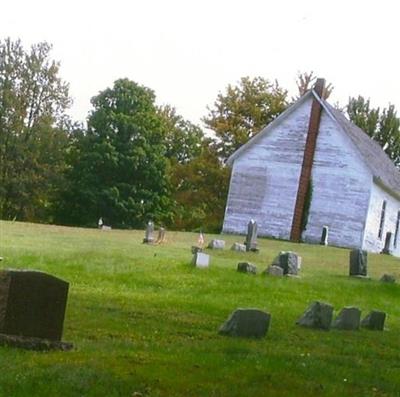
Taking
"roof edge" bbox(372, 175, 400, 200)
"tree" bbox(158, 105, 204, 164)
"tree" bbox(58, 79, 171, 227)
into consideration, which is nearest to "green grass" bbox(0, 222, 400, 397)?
"roof edge" bbox(372, 175, 400, 200)

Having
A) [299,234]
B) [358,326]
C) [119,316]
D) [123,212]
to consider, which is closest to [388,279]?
[358,326]

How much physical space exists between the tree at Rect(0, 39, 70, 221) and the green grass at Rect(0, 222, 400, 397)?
3635cm

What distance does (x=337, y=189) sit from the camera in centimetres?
4806

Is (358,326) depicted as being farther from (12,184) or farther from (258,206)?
(12,184)

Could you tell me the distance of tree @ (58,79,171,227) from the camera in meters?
66.0

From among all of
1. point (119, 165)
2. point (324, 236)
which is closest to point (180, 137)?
point (119, 165)

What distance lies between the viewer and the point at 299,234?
48344mm

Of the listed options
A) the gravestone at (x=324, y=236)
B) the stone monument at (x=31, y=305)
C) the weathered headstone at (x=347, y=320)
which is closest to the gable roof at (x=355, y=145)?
the gravestone at (x=324, y=236)

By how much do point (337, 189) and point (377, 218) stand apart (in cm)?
331

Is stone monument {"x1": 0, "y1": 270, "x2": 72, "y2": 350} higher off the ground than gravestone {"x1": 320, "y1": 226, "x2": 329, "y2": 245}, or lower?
lower

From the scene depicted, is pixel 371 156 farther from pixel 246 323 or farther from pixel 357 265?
pixel 246 323

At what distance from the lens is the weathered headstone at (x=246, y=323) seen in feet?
44.6

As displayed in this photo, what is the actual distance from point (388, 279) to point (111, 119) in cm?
4472

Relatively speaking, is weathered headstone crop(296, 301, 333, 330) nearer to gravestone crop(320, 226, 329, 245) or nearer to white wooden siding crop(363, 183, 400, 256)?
gravestone crop(320, 226, 329, 245)
